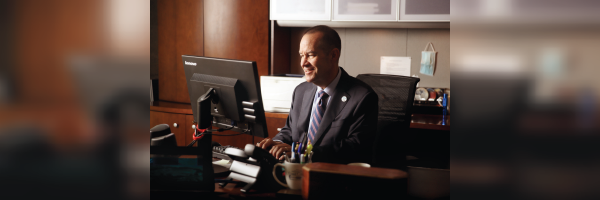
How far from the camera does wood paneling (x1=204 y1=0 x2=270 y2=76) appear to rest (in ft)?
11.2

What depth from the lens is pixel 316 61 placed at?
189 centimetres

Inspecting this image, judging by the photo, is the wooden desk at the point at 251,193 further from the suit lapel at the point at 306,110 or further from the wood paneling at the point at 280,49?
the wood paneling at the point at 280,49

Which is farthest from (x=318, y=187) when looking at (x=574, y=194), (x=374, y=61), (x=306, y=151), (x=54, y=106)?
(x=374, y=61)

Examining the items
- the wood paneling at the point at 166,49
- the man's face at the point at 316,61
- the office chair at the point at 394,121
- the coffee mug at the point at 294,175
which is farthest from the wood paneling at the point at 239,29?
the coffee mug at the point at 294,175

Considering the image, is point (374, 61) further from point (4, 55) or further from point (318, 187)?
point (4, 55)

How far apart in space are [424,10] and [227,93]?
84.5 inches

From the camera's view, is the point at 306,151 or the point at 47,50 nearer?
the point at 47,50

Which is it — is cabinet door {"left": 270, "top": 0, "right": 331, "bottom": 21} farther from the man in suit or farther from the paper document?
the man in suit

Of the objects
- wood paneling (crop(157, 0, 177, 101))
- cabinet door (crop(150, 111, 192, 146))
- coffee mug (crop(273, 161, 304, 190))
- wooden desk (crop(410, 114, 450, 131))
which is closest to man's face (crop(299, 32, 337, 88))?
coffee mug (crop(273, 161, 304, 190))

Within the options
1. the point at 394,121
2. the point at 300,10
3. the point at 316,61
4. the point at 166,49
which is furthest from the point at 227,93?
the point at 166,49

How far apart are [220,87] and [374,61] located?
7.76 feet

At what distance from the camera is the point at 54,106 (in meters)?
0.43

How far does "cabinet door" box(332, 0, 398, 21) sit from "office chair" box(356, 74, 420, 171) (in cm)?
101

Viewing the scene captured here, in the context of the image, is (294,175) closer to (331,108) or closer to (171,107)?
(331,108)
